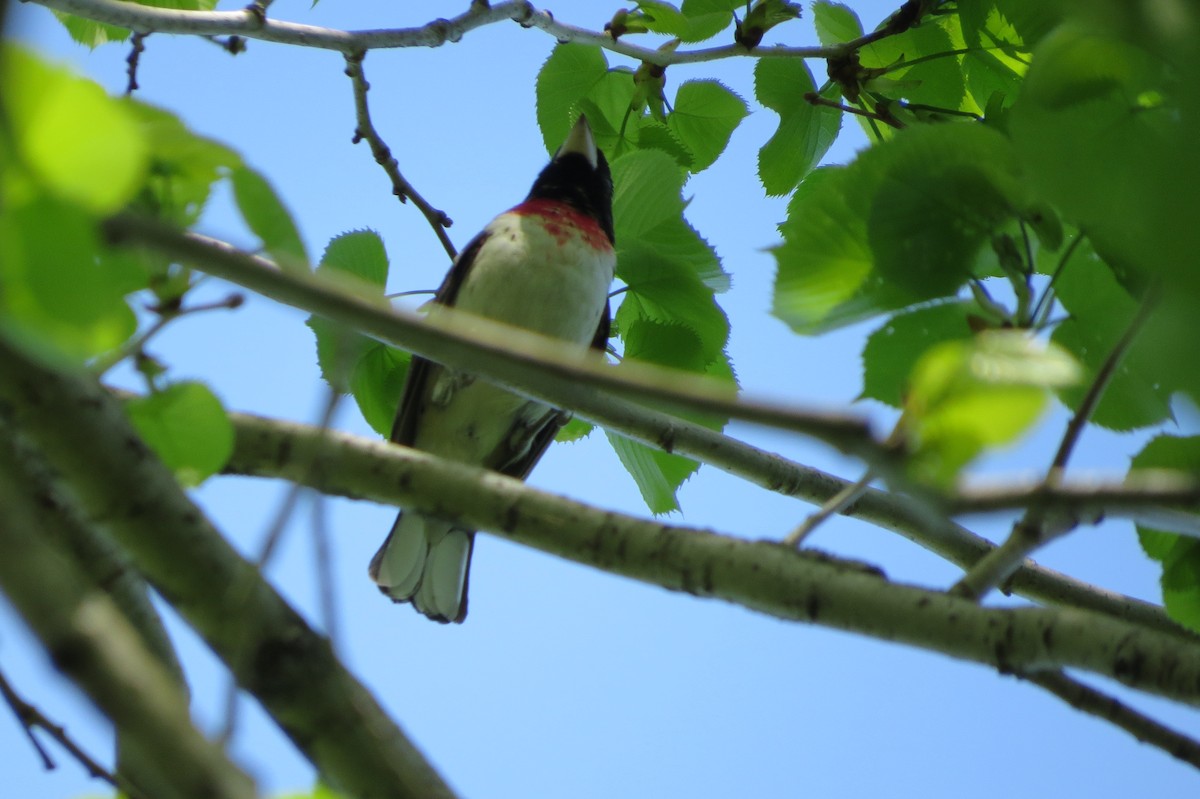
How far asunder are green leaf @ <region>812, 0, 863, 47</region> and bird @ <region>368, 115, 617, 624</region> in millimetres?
748

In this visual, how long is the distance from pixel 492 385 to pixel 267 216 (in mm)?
2119

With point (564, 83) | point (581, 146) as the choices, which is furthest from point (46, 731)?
point (581, 146)

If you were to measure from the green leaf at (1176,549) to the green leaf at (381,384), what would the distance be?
5.39ft

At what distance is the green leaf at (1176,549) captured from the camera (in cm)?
120

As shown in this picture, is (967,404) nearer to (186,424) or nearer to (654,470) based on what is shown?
(186,424)

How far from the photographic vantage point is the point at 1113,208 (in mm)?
869

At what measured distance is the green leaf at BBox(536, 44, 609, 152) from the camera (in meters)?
2.68

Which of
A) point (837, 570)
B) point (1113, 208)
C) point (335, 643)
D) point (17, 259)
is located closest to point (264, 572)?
point (335, 643)

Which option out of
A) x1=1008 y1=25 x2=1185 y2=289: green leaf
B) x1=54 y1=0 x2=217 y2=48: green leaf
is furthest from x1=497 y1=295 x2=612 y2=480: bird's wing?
x1=1008 y1=25 x2=1185 y2=289: green leaf

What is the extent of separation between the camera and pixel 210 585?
100 centimetres

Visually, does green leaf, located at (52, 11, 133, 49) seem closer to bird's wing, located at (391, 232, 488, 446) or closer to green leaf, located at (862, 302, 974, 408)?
bird's wing, located at (391, 232, 488, 446)

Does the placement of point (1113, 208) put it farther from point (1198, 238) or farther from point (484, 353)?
point (484, 353)

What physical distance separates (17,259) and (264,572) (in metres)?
0.42

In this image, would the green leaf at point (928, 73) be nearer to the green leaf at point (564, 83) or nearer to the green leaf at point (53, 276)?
the green leaf at point (564, 83)
